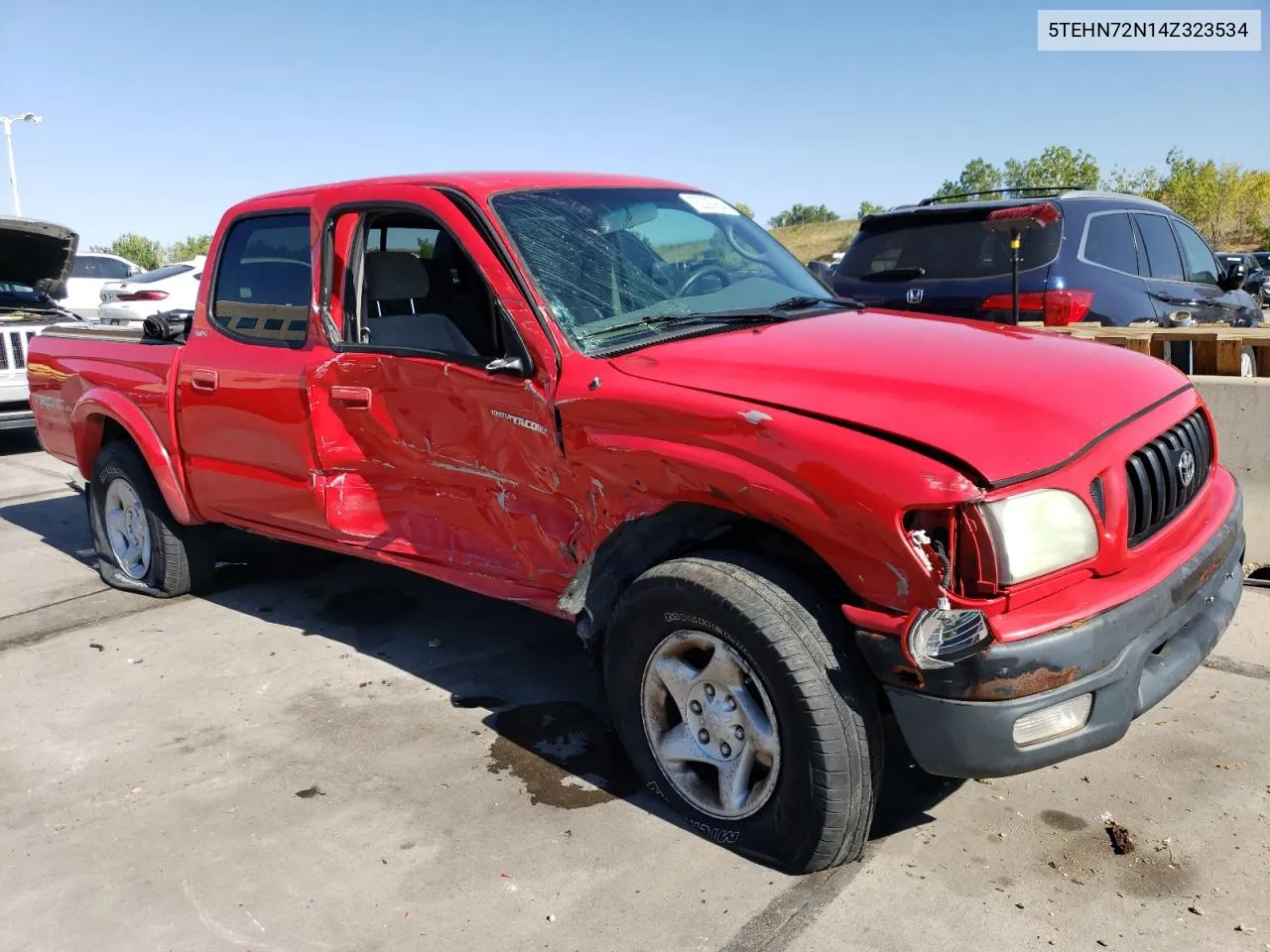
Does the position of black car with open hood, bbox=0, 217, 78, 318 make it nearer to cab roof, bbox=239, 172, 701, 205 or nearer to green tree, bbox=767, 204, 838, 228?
cab roof, bbox=239, 172, 701, 205

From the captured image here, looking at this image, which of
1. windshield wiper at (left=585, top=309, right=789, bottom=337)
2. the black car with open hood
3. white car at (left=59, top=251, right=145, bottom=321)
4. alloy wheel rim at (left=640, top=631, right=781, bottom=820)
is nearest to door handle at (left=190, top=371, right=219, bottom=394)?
windshield wiper at (left=585, top=309, right=789, bottom=337)

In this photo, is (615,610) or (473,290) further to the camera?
(473,290)

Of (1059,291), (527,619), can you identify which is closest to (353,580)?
(527,619)

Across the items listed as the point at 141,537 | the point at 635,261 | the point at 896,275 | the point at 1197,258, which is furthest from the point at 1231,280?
the point at 141,537

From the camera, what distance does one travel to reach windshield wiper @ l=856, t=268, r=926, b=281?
A: 701cm

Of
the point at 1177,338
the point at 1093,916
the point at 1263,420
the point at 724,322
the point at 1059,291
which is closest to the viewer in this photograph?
the point at 1093,916

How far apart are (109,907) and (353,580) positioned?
2915 mm

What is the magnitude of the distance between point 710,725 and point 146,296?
14726 mm

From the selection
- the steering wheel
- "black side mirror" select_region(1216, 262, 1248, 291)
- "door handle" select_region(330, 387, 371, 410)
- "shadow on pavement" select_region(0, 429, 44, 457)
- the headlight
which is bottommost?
"shadow on pavement" select_region(0, 429, 44, 457)

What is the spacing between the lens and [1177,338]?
18.1 feet

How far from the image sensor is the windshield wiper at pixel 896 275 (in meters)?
7.01

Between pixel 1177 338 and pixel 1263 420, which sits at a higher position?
pixel 1177 338

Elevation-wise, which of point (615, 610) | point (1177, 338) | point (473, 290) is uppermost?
point (473, 290)

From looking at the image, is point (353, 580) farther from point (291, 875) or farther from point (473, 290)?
point (291, 875)
